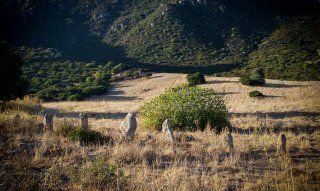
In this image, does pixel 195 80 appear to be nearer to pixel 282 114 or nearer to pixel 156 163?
pixel 282 114

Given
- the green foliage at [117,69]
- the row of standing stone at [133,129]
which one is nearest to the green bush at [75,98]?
the green foliage at [117,69]

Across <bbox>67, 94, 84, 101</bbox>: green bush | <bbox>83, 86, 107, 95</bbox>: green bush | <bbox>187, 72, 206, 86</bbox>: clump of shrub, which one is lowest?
<bbox>67, 94, 84, 101</bbox>: green bush

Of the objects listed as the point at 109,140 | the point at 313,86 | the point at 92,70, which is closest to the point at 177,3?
the point at 92,70

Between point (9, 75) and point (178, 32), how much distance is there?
140 feet

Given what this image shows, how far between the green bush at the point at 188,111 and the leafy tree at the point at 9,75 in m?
16.6

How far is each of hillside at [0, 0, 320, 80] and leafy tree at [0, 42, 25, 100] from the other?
29640mm

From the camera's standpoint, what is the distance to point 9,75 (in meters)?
25.5

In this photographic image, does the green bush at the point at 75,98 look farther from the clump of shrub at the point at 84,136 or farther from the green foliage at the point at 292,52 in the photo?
the green foliage at the point at 292,52

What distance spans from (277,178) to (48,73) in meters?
52.8

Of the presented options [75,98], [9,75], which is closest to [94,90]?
[75,98]

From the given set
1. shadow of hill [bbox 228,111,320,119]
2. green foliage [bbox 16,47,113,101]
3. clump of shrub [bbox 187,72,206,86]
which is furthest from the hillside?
shadow of hill [bbox 228,111,320,119]

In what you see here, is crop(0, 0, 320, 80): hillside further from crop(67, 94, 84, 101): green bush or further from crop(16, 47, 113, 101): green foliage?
crop(67, 94, 84, 101): green bush

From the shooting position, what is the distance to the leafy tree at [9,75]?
2461 cm

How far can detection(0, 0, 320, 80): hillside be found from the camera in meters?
53.3
